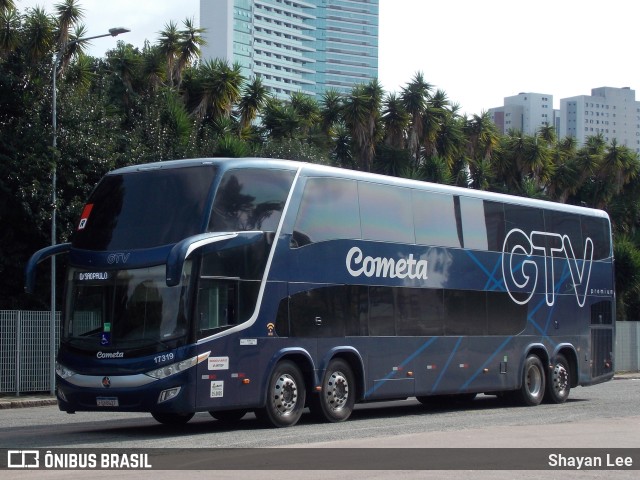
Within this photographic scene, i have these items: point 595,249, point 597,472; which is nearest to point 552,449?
point 597,472

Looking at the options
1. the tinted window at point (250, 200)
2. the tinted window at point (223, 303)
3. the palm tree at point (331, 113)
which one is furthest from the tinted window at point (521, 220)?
the palm tree at point (331, 113)

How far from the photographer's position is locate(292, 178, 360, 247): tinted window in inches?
677

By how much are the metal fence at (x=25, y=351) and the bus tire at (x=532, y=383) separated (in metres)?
12.2

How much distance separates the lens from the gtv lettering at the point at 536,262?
22094mm

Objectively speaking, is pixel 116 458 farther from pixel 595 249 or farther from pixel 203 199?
pixel 595 249

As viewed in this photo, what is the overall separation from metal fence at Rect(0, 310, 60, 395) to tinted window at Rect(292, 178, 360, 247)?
12.3 meters

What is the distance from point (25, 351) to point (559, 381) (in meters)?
13.3

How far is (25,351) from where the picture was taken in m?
27.4

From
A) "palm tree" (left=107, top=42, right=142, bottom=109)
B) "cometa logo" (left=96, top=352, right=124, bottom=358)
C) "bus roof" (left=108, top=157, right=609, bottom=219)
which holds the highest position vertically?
"palm tree" (left=107, top=42, right=142, bottom=109)

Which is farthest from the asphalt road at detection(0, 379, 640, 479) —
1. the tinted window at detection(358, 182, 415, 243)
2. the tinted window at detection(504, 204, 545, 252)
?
the tinted window at detection(504, 204, 545, 252)

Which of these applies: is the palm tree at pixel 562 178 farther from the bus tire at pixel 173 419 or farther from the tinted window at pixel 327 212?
the bus tire at pixel 173 419

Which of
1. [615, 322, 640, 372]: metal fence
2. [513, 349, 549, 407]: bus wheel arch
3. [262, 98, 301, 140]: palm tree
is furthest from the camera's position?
[615, 322, 640, 372]: metal fence

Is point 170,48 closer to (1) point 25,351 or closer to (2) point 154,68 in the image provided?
(2) point 154,68

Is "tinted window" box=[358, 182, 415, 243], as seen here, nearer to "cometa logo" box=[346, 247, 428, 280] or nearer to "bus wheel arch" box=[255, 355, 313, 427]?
"cometa logo" box=[346, 247, 428, 280]
